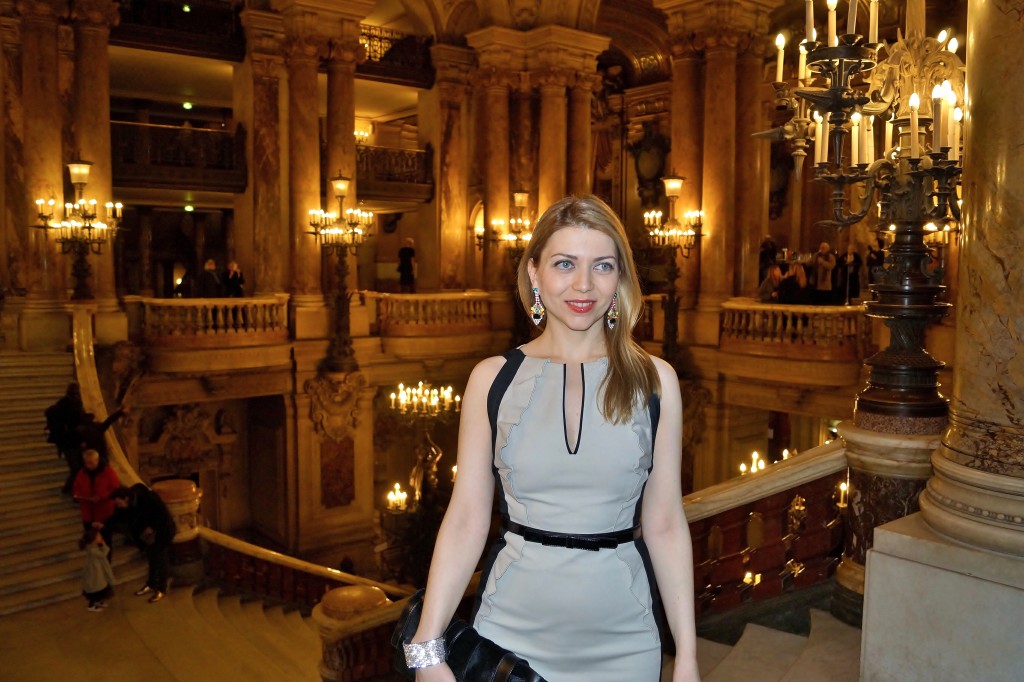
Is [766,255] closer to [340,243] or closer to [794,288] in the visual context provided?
[794,288]

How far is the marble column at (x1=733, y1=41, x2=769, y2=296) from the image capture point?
666 inches

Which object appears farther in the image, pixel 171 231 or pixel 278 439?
pixel 171 231

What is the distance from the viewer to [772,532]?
4836mm

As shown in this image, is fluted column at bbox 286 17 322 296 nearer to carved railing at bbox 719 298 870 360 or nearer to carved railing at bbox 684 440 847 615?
carved railing at bbox 719 298 870 360

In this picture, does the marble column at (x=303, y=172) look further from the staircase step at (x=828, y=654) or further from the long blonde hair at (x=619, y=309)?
the long blonde hair at (x=619, y=309)

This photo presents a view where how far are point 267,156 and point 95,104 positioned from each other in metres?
3.26

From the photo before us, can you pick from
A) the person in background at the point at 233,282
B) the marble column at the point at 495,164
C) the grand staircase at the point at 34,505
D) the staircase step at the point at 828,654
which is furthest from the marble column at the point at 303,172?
the staircase step at the point at 828,654

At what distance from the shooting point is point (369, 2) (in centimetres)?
1820

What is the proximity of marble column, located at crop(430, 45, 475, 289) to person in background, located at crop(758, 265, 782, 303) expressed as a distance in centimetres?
726

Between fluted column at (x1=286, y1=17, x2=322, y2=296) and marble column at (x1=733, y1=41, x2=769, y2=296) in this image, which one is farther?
fluted column at (x1=286, y1=17, x2=322, y2=296)

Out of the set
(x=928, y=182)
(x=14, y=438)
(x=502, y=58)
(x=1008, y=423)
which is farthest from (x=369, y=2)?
(x=1008, y=423)

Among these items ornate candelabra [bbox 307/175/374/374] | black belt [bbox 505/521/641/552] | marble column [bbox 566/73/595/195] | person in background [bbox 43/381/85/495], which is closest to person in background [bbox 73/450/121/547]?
person in background [bbox 43/381/85/495]

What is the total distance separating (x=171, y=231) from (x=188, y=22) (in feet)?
25.8

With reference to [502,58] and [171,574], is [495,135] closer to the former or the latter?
[502,58]
